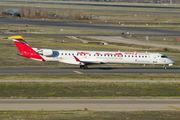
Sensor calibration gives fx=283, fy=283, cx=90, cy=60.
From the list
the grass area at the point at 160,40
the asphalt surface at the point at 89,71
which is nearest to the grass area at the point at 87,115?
the asphalt surface at the point at 89,71

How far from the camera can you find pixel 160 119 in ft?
71.6

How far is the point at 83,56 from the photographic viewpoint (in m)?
47.6

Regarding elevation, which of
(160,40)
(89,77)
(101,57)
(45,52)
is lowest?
(89,77)

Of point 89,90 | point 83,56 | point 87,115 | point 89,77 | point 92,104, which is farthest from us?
point 83,56

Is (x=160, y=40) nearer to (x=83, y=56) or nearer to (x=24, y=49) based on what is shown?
(x=83, y=56)

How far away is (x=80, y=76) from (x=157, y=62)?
15522mm

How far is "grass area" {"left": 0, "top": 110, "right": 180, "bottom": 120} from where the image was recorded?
21.6 m

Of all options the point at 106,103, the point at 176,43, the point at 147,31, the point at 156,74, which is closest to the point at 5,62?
the point at 156,74

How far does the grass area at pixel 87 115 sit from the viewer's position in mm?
21625

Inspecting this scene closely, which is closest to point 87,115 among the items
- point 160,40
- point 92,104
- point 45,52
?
point 92,104

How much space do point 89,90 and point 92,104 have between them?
264 inches

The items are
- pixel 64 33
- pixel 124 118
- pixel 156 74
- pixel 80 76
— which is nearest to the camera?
pixel 124 118

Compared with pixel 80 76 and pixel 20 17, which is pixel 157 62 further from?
pixel 20 17

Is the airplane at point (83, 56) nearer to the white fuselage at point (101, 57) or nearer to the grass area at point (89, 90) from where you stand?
the white fuselage at point (101, 57)
